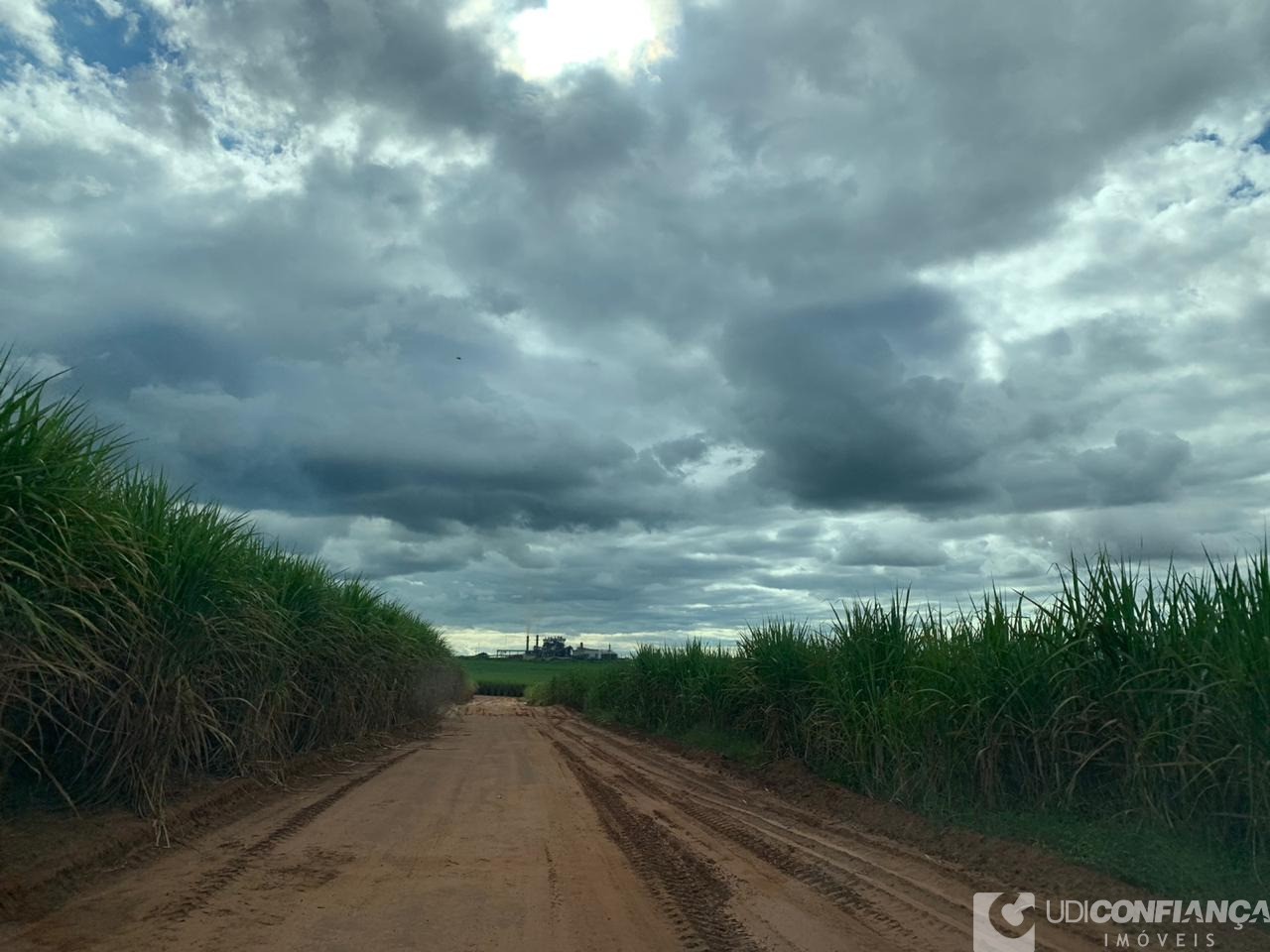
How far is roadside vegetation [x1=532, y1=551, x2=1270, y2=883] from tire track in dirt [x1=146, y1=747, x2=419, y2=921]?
6.85m

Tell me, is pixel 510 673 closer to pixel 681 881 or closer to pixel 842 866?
pixel 842 866

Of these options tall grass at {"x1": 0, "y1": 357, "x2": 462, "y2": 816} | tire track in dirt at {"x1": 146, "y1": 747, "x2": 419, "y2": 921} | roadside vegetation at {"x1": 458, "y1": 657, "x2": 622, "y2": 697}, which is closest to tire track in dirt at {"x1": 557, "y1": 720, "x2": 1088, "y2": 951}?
tire track in dirt at {"x1": 146, "y1": 747, "x2": 419, "y2": 921}

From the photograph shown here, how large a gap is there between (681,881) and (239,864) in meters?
3.71

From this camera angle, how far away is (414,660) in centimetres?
2816

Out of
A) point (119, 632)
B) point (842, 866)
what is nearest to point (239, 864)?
point (119, 632)

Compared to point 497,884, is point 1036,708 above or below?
above

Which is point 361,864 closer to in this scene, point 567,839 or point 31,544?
point 567,839

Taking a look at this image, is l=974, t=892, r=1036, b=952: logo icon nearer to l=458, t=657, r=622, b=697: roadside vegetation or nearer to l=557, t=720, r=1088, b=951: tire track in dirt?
l=557, t=720, r=1088, b=951: tire track in dirt

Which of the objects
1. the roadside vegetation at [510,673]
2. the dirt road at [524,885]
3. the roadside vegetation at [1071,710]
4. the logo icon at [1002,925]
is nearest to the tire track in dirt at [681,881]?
the dirt road at [524,885]

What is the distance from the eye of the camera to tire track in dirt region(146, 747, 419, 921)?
6387mm

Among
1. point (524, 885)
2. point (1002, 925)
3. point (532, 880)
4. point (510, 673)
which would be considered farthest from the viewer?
point (510, 673)

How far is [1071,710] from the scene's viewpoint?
9203mm

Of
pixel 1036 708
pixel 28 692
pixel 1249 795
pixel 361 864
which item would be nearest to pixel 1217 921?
pixel 1249 795

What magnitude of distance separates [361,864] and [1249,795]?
7.09m
